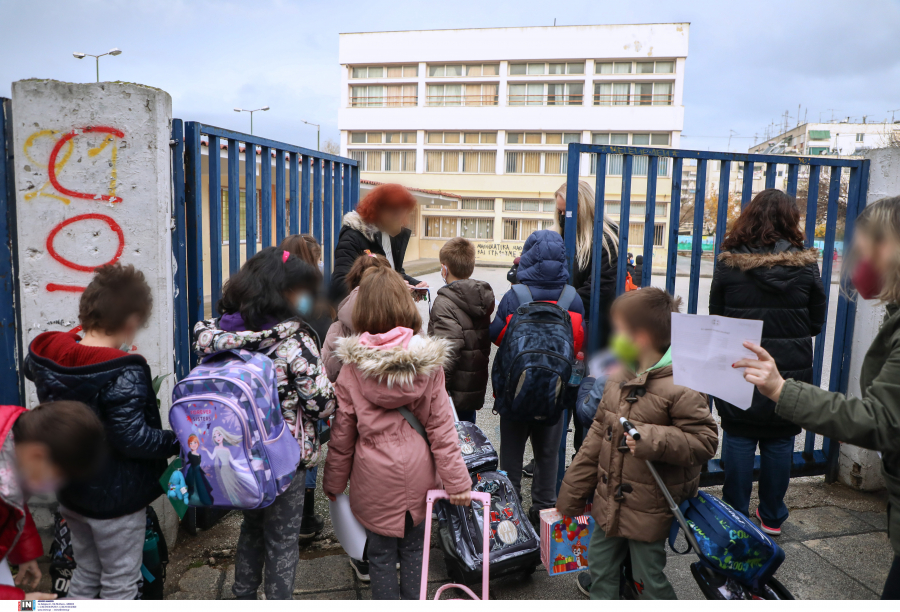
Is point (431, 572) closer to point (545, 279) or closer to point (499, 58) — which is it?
point (545, 279)

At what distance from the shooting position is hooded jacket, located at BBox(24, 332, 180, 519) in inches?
78.5

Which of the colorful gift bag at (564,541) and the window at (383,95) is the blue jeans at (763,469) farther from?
the window at (383,95)

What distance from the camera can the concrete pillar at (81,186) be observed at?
2812mm

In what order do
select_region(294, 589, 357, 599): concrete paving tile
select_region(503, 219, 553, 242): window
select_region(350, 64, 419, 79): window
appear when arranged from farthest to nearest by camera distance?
select_region(350, 64, 419, 79): window, select_region(503, 219, 553, 242): window, select_region(294, 589, 357, 599): concrete paving tile

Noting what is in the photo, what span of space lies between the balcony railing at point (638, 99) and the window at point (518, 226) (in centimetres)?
1173

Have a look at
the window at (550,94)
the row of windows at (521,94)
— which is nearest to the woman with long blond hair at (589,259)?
the row of windows at (521,94)

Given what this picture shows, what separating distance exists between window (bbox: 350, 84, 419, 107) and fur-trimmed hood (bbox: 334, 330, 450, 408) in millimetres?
47373

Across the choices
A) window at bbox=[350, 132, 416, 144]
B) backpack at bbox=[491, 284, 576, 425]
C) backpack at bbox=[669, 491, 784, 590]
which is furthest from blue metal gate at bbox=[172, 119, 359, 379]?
window at bbox=[350, 132, 416, 144]

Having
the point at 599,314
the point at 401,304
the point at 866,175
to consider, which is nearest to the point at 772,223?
the point at 599,314

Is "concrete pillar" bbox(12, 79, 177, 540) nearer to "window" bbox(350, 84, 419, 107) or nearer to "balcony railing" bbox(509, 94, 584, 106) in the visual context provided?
"balcony railing" bbox(509, 94, 584, 106)

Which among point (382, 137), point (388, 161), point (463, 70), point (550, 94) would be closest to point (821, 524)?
point (550, 94)

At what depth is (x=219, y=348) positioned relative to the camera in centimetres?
214

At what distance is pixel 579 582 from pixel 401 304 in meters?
1.59

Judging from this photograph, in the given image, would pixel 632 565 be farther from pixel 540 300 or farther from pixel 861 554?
pixel 861 554
